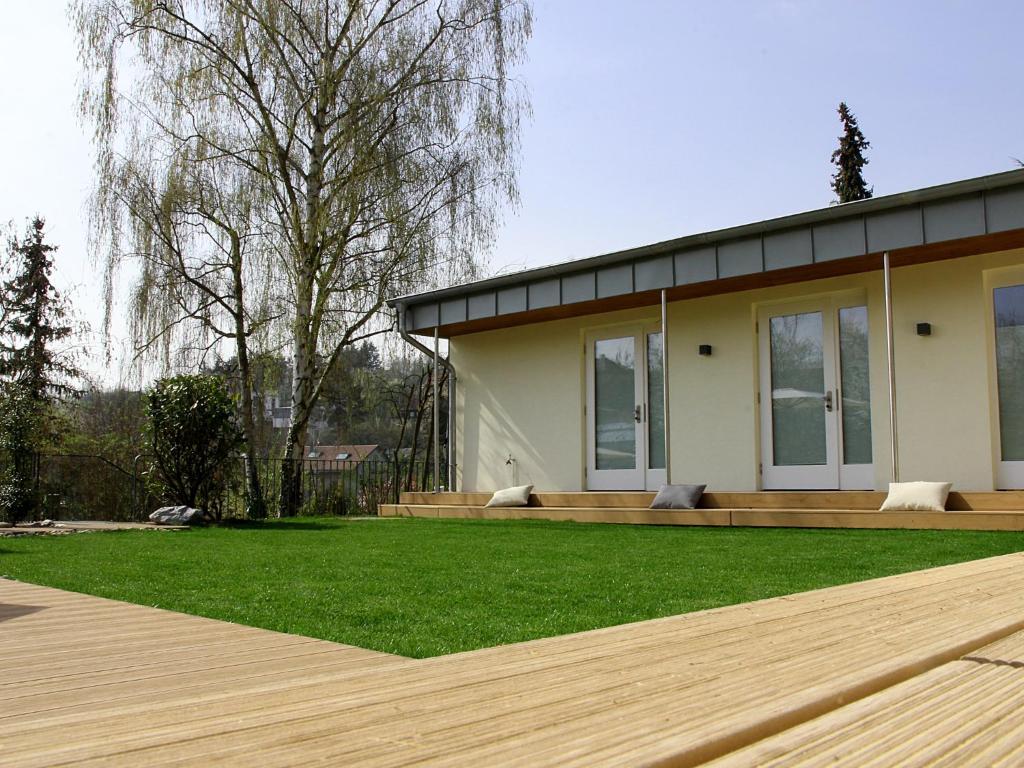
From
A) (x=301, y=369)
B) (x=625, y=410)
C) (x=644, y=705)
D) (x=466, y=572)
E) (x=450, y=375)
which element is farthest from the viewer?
(x=301, y=369)

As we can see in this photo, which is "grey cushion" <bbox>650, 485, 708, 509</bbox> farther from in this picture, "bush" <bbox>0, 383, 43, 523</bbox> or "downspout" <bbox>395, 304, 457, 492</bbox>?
"bush" <bbox>0, 383, 43, 523</bbox>

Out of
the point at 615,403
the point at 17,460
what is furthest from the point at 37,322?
the point at 615,403

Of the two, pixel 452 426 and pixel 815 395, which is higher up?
pixel 815 395

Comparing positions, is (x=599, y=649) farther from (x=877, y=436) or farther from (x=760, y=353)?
(x=760, y=353)

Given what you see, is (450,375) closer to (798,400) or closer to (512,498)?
(512,498)

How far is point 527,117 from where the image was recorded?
1521cm

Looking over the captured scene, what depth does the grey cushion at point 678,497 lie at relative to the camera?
878 cm

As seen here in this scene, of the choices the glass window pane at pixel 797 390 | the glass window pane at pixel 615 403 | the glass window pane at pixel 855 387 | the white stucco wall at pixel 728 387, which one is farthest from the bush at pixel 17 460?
the glass window pane at pixel 855 387

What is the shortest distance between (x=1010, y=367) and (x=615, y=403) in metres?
4.38

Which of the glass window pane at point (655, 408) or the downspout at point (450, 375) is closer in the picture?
the glass window pane at point (655, 408)

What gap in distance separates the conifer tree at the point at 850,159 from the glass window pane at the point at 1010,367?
1698cm

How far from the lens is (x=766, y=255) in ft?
27.8

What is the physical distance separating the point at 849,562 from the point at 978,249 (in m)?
4.56

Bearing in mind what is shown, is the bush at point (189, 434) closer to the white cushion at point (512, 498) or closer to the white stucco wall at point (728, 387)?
the white cushion at point (512, 498)
